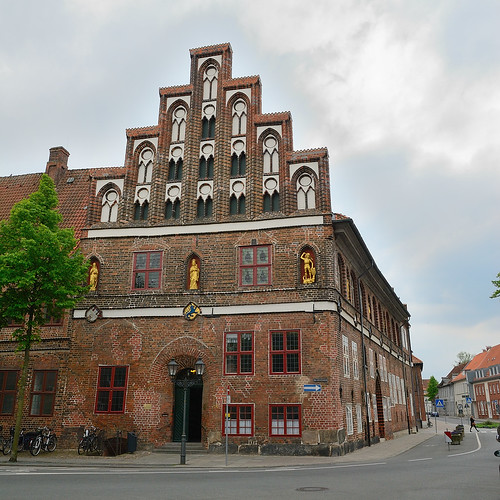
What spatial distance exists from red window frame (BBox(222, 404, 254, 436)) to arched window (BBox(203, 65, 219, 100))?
15442mm

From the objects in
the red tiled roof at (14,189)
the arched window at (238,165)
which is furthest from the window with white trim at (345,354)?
the red tiled roof at (14,189)

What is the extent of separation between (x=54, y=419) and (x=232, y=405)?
27.9ft

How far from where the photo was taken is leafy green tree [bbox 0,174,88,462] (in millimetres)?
18797

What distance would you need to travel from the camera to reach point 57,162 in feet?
109

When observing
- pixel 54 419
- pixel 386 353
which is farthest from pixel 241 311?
pixel 386 353

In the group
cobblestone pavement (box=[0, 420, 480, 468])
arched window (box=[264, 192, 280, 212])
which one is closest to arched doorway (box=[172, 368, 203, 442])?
cobblestone pavement (box=[0, 420, 480, 468])

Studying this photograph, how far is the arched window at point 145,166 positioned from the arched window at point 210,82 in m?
4.14

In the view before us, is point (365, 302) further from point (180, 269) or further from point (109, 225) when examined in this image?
point (109, 225)

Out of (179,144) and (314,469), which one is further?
(179,144)

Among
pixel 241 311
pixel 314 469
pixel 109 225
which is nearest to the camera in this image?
pixel 314 469

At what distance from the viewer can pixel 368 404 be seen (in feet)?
86.3

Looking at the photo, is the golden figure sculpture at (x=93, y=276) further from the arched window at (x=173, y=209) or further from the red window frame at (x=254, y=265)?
the red window frame at (x=254, y=265)

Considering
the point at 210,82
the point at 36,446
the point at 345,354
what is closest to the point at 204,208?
the point at 210,82

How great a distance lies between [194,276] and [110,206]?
6141 millimetres
